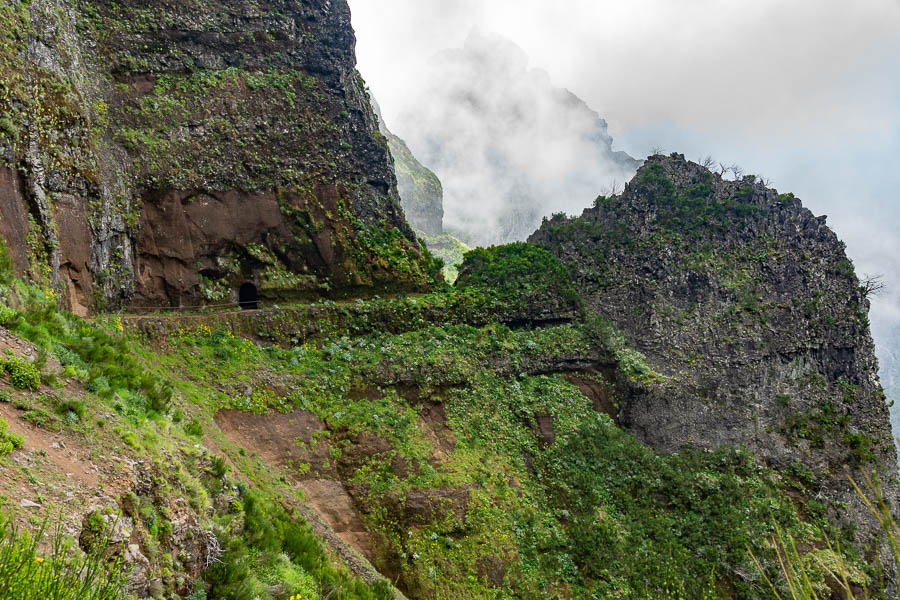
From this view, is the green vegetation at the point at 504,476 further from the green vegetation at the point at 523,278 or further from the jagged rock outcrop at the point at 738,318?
the green vegetation at the point at 523,278

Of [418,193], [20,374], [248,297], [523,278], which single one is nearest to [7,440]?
[20,374]

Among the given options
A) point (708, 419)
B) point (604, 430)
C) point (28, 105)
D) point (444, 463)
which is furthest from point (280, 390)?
point (708, 419)

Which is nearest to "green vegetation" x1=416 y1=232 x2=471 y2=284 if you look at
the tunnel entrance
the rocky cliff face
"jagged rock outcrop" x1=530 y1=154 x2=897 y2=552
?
"jagged rock outcrop" x1=530 y1=154 x2=897 y2=552

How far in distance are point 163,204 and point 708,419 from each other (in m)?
25.7

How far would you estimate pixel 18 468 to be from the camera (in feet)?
18.9

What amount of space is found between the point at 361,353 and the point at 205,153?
1153 centimetres

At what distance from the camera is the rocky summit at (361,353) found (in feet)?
31.8

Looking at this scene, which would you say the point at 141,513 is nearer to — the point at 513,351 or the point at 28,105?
the point at 28,105

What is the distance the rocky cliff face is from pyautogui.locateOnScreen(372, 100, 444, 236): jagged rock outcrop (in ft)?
193

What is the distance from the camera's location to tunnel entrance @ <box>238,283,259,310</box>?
22062mm

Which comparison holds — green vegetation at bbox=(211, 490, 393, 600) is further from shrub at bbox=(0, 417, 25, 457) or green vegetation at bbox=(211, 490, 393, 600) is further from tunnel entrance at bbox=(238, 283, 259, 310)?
tunnel entrance at bbox=(238, 283, 259, 310)

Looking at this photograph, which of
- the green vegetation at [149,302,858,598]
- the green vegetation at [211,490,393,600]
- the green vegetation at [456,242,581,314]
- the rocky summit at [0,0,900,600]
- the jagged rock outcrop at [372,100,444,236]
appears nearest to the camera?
the green vegetation at [211,490,393,600]

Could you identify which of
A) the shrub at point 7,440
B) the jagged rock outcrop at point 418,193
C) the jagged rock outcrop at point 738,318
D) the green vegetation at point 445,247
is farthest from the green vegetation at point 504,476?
the jagged rock outcrop at point 418,193

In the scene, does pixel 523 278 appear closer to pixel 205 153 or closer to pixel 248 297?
pixel 248 297
